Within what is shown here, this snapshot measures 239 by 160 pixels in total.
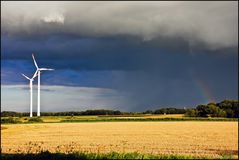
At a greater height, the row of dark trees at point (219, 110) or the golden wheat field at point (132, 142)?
the row of dark trees at point (219, 110)

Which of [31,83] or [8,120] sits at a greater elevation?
[31,83]

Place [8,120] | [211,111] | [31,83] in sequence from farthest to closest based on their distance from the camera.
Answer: [211,111] < [8,120] < [31,83]

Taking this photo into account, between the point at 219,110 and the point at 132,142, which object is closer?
the point at 132,142

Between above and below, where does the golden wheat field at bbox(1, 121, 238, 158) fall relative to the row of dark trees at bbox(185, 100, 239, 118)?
below

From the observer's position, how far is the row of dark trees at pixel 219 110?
141500 mm

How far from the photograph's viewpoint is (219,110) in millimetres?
143000

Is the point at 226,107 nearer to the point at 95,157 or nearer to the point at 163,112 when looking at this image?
the point at 163,112

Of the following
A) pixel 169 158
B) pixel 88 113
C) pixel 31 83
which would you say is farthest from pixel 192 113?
pixel 169 158

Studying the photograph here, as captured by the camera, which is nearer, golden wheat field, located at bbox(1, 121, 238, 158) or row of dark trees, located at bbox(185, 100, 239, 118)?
golden wheat field, located at bbox(1, 121, 238, 158)

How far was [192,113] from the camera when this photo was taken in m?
148

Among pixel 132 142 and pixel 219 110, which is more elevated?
pixel 219 110

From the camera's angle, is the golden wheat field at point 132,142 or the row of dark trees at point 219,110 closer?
the golden wheat field at point 132,142

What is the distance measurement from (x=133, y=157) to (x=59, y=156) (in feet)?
13.2

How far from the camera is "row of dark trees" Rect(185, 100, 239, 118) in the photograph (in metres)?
142
